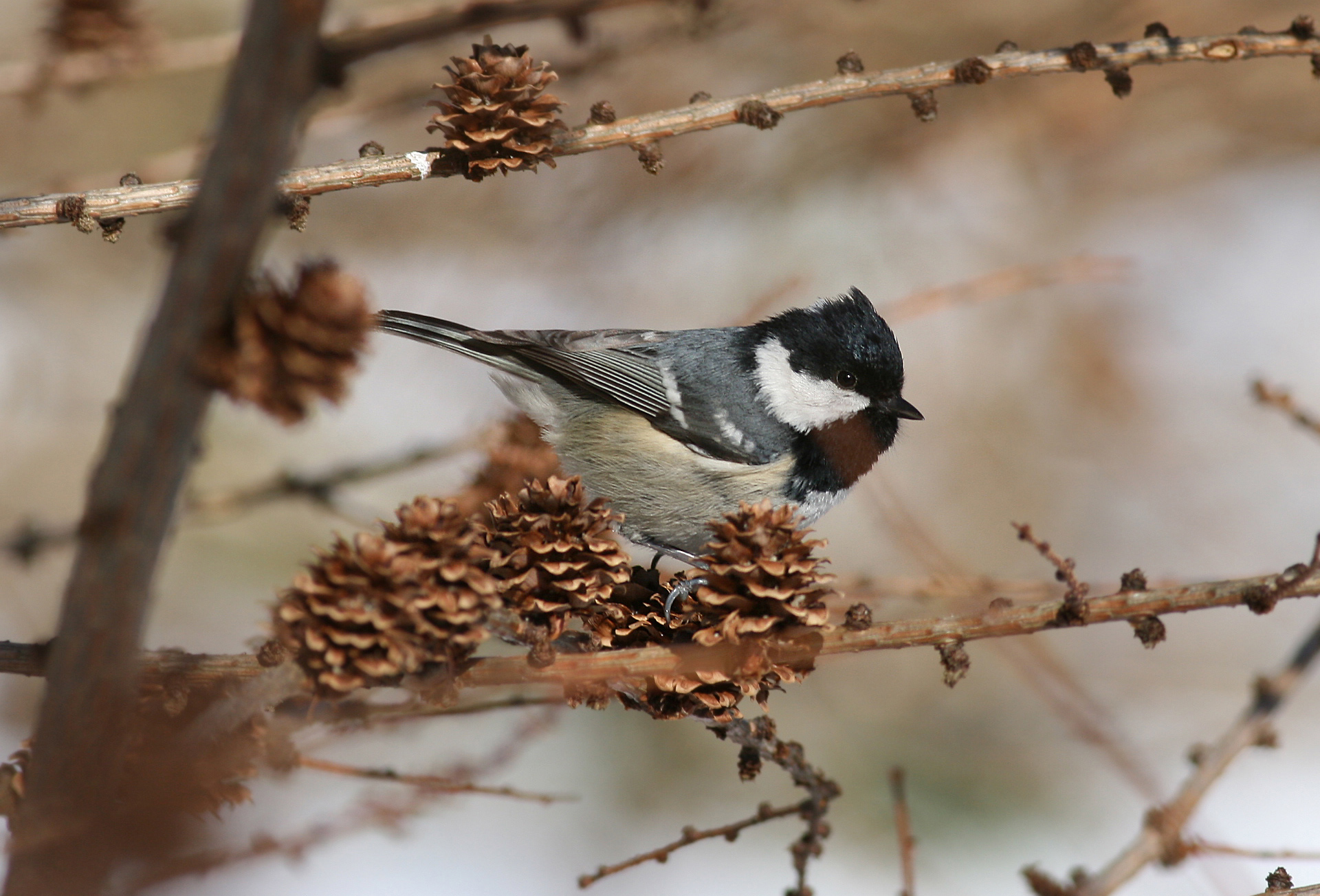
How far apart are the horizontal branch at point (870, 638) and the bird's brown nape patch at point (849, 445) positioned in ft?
2.61

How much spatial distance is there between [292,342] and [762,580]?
747 millimetres

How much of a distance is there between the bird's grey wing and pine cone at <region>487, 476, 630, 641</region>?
0.78m

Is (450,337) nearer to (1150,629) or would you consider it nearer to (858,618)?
(858,618)

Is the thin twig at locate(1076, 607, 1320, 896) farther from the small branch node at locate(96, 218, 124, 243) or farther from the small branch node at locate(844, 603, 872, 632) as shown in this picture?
the small branch node at locate(96, 218, 124, 243)

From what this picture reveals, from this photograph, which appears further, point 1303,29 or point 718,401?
point 718,401

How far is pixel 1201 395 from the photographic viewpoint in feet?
12.7

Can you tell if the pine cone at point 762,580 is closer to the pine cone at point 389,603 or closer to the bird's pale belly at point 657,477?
the pine cone at point 389,603

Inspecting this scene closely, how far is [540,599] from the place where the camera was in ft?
4.72

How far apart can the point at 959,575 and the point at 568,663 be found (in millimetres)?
977

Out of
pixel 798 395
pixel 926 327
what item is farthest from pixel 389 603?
pixel 926 327

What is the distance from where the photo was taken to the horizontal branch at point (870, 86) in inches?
60.2

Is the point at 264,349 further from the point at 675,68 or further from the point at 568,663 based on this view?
the point at 675,68

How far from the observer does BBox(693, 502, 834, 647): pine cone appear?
1364mm

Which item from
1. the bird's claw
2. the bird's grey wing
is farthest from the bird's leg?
the bird's grey wing
